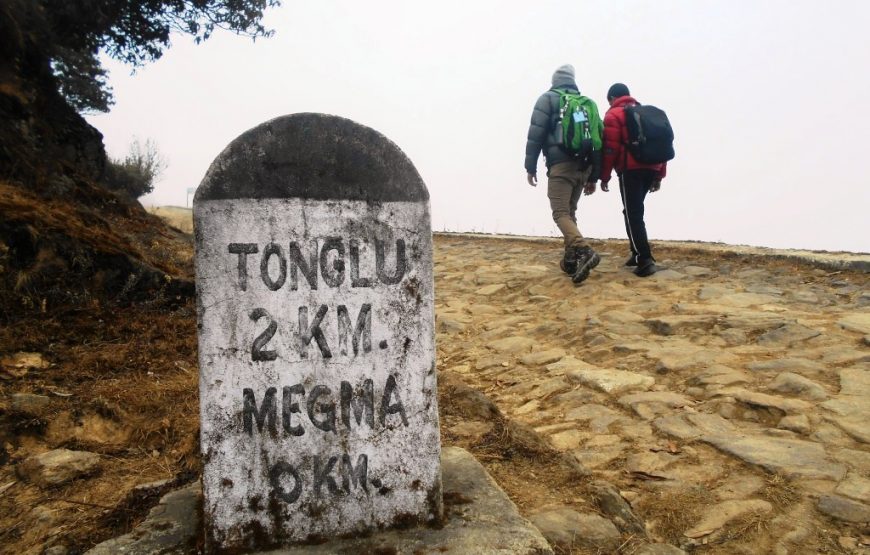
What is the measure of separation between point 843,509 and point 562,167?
4.38 m

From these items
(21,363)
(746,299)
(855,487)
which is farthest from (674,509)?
(746,299)

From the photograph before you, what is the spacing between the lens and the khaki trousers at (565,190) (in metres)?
6.16

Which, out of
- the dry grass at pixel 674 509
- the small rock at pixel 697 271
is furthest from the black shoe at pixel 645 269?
the dry grass at pixel 674 509

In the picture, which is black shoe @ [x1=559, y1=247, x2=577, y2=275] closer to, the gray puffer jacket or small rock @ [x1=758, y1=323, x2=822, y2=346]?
the gray puffer jacket

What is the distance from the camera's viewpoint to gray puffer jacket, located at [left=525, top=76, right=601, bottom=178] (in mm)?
6012

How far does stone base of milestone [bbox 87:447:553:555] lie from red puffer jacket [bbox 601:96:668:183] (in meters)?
4.68

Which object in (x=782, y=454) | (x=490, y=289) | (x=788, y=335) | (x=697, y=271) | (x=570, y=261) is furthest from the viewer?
(x=490, y=289)

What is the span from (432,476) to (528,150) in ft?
15.6

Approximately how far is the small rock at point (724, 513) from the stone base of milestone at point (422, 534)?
0.76 m

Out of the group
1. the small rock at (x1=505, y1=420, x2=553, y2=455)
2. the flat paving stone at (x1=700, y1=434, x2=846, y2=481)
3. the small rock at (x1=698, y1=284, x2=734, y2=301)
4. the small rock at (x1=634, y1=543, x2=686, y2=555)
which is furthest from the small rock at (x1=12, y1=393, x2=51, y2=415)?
A: the small rock at (x1=698, y1=284, x2=734, y2=301)

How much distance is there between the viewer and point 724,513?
2281 mm

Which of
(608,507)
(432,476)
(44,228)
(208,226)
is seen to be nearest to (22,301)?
(44,228)

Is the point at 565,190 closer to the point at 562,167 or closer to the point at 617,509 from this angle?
the point at 562,167

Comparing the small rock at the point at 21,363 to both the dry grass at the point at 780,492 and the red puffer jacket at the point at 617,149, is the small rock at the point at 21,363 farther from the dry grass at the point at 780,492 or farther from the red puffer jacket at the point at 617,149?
the red puffer jacket at the point at 617,149
